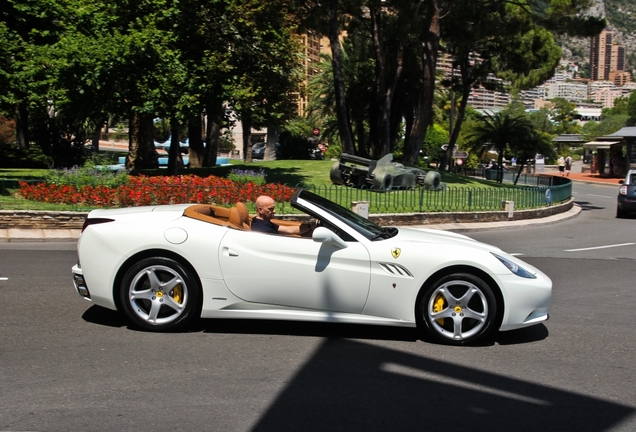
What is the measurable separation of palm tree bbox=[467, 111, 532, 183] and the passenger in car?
3109cm

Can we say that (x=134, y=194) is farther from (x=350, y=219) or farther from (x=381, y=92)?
Answer: (x=381, y=92)

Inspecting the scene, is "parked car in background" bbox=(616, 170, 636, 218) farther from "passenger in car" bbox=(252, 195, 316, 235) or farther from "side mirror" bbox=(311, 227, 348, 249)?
"side mirror" bbox=(311, 227, 348, 249)

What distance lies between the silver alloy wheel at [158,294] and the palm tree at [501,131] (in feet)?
106

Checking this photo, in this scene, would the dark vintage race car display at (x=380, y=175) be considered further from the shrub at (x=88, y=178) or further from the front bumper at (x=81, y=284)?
the front bumper at (x=81, y=284)

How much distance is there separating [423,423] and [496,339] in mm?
2401

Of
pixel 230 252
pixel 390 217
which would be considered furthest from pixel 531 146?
pixel 230 252

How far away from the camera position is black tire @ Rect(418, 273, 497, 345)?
6.36m

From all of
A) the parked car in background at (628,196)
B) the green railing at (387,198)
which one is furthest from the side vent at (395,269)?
the parked car in background at (628,196)

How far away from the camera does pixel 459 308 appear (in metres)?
6.38

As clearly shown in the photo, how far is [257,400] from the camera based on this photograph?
4.99 meters

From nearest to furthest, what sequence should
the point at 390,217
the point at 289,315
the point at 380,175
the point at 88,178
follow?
the point at 289,315 < the point at 88,178 < the point at 390,217 < the point at 380,175

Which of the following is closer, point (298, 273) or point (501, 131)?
point (298, 273)

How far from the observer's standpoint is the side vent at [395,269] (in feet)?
21.0

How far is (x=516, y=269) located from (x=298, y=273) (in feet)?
6.46
